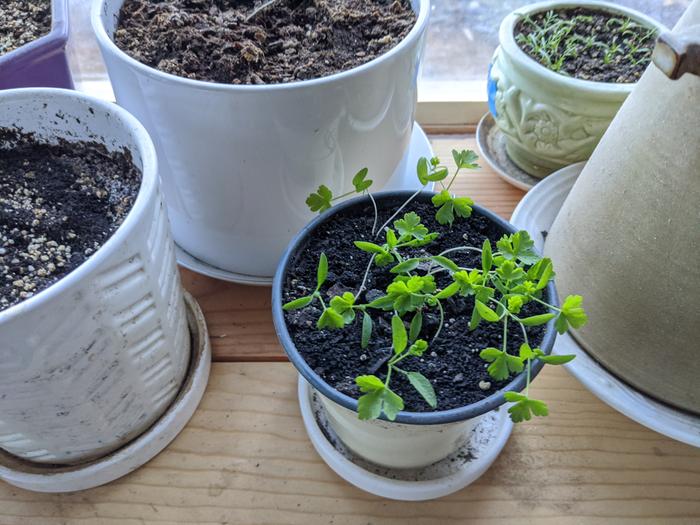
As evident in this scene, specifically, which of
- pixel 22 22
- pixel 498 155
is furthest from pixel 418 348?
pixel 22 22

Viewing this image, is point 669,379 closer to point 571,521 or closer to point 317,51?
point 571,521

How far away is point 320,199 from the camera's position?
0.47m

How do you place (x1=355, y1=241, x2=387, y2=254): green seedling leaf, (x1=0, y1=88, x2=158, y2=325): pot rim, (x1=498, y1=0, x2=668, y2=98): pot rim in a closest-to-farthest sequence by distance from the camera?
(x1=0, y1=88, x2=158, y2=325): pot rim < (x1=355, y1=241, x2=387, y2=254): green seedling leaf < (x1=498, y1=0, x2=668, y2=98): pot rim

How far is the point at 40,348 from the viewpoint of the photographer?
1.14ft

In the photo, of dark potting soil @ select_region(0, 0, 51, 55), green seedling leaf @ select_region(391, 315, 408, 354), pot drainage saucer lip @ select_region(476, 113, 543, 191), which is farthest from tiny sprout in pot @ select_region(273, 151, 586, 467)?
dark potting soil @ select_region(0, 0, 51, 55)

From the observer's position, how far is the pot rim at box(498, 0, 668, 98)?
A: 56 cm

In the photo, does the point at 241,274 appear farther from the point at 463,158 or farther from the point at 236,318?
the point at 463,158

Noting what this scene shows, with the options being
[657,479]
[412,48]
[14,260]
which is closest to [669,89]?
[412,48]

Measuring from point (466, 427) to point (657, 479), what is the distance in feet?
0.53

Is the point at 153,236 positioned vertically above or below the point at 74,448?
above

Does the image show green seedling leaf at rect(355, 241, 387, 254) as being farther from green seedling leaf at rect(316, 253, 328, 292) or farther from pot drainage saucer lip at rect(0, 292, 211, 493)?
pot drainage saucer lip at rect(0, 292, 211, 493)

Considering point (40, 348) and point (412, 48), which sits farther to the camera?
point (412, 48)

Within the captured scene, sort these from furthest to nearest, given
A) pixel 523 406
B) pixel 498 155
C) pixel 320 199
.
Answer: pixel 498 155 → pixel 320 199 → pixel 523 406

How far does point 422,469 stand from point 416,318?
0.15 metres
